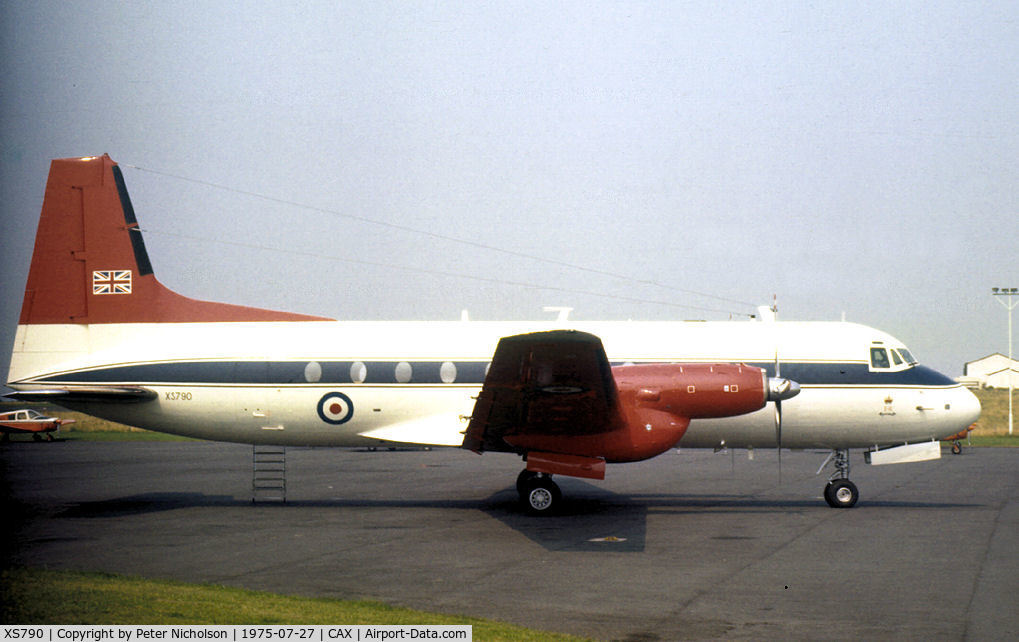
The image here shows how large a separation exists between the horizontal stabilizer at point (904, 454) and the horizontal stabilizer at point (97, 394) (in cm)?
1404

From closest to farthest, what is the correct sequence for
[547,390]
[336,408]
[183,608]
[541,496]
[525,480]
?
1. [183,608]
2. [547,390]
3. [541,496]
4. [525,480]
5. [336,408]

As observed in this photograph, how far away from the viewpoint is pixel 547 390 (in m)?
13.4

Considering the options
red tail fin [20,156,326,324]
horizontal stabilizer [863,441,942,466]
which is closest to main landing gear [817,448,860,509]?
horizontal stabilizer [863,441,942,466]

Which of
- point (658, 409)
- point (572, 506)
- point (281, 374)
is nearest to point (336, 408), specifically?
point (281, 374)

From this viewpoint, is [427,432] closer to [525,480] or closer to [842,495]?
[525,480]

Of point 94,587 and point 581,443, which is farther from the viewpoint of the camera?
point 581,443

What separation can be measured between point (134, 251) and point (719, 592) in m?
13.6

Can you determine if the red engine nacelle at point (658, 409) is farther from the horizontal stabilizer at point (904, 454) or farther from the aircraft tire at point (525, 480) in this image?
the horizontal stabilizer at point (904, 454)

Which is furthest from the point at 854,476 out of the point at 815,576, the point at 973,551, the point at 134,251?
the point at 134,251

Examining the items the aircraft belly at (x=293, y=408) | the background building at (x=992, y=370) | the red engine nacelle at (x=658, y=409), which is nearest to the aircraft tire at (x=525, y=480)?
the red engine nacelle at (x=658, y=409)

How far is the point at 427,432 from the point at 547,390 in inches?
155

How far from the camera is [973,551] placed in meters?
12.1

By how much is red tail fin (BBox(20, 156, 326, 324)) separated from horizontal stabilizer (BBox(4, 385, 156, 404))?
4.94ft

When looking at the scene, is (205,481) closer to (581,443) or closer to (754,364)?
(581,443)
